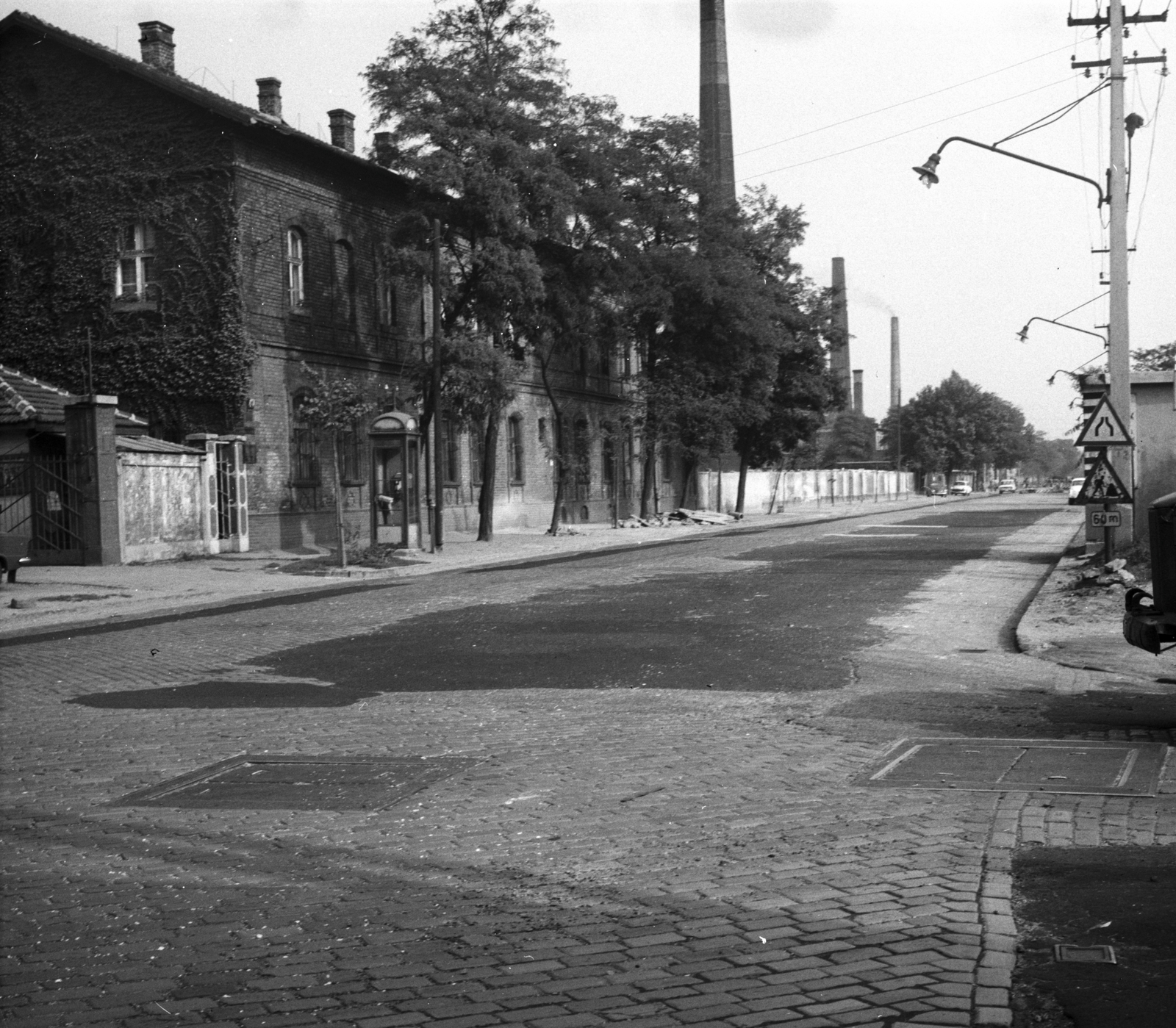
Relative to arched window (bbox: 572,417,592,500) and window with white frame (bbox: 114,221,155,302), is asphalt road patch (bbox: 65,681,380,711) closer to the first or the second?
window with white frame (bbox: 114,221,155,302)

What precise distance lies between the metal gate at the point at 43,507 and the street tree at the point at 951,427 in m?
106

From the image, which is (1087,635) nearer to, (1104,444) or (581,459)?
(1104,444)

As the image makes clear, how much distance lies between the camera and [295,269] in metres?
33.8

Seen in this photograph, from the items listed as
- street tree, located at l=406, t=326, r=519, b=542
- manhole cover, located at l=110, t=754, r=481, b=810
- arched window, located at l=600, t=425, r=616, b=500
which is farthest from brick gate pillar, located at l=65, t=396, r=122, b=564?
arched window, located at l=600, t=425, r=616, b=500

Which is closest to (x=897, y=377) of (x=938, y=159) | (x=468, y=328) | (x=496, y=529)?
(x=496, y=529)

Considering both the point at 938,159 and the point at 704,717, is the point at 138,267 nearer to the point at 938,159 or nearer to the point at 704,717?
the point at 938,159

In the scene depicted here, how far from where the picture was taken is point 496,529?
1747 inches

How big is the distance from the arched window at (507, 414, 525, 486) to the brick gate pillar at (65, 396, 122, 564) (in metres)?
20.8

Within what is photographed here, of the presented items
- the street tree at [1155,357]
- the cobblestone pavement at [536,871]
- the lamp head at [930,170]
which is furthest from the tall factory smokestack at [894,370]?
the cobblestone pavement at [536,871]

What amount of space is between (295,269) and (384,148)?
160 inches

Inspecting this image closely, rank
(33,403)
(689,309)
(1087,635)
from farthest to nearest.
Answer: (689,309), (33,403), (1087,635)

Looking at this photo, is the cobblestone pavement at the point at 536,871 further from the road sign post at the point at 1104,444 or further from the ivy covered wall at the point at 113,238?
the ivy covered wall at the point at 113,238

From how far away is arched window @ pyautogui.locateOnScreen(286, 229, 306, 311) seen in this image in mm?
33344

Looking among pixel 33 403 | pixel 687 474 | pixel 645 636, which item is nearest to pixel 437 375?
pixel 33 403
